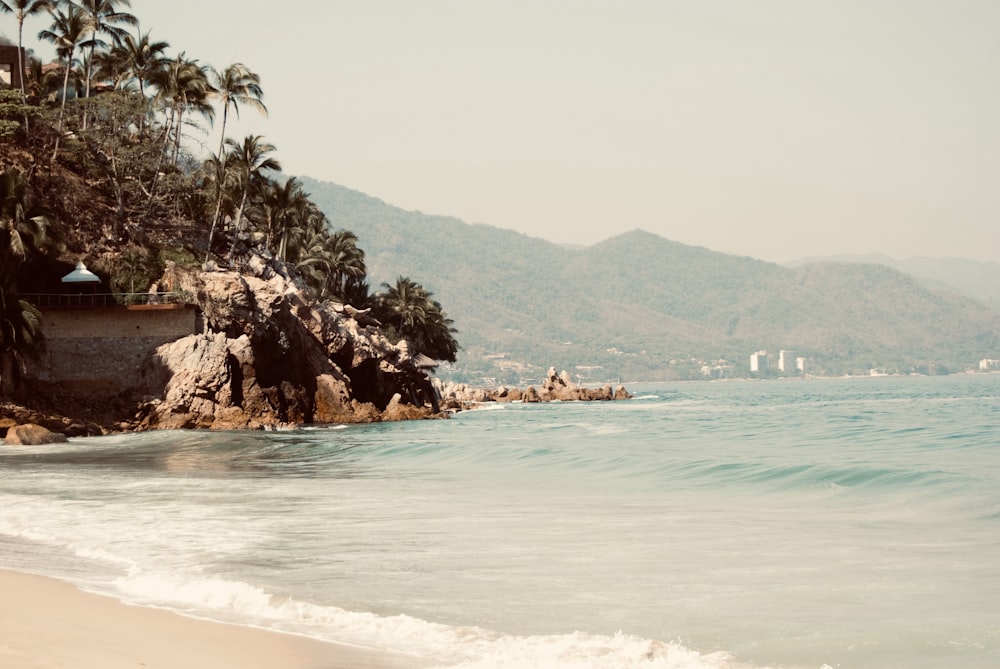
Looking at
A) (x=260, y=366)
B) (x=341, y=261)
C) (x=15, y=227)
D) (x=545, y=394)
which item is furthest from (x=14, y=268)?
(x=545, y=394)

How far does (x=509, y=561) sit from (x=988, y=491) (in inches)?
446

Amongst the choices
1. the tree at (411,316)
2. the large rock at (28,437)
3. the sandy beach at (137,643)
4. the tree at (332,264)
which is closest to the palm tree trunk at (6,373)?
the large rock at (28,437)

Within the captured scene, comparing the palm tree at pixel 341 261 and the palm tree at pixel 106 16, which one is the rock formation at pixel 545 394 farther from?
the palm tree at pixel 106 16

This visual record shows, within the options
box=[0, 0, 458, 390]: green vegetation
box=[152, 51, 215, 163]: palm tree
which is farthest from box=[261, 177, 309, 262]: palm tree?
box=[152, 51, 215, 163]: palm tree

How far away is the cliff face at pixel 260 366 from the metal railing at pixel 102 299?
933 mm

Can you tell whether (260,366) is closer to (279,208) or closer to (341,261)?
(279,208)

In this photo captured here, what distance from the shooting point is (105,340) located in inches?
1858

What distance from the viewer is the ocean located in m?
9.17

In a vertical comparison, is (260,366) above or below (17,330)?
below

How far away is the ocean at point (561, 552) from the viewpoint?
9.17 metres

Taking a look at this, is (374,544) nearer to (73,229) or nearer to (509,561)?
→ (509,561)

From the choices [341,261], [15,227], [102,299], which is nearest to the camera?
[15,227]

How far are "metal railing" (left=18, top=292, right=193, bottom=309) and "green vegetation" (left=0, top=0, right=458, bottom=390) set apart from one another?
1043 millimetres

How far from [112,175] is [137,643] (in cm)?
5422
